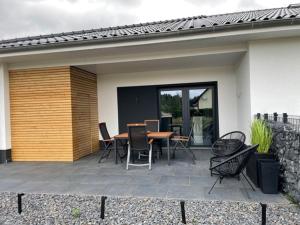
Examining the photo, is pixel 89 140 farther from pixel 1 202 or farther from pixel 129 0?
pixel 129 0

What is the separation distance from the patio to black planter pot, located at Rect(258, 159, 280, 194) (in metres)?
0.10

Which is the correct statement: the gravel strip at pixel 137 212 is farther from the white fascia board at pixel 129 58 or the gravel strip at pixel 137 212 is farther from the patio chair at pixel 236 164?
the white fascia board at pixel 129 58

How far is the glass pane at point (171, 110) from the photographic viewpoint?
7.33 meters

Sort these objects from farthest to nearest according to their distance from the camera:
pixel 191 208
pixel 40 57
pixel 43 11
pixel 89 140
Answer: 1. pixel 43 11
2. pixel 89 140
3. pixel 40 57
4. pixel 191 208

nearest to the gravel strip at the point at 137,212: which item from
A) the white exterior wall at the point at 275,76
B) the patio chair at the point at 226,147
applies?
the patio chair at the point at 226,147

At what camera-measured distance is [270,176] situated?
10.4 feet

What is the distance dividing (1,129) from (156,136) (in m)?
4.31

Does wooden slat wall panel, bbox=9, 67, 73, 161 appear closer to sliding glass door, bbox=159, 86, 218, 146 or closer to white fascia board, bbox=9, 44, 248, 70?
white fascia board, bbox=9, 44, 248, 70

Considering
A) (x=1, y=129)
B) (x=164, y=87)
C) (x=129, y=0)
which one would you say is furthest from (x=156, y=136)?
(x=129, y=0)

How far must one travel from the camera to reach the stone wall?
2.70 meters

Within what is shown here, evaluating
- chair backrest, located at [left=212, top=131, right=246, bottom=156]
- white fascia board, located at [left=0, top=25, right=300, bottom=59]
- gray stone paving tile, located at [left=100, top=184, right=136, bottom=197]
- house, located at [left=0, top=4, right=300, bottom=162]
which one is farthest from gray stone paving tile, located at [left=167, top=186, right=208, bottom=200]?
white fascia board, located at [left=0, top=25, right=300, bottom=59]

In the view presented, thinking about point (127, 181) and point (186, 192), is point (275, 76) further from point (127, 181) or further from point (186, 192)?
point (127, 181)

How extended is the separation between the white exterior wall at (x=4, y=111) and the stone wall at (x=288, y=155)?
6411 millimetres

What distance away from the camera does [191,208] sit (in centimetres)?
273
